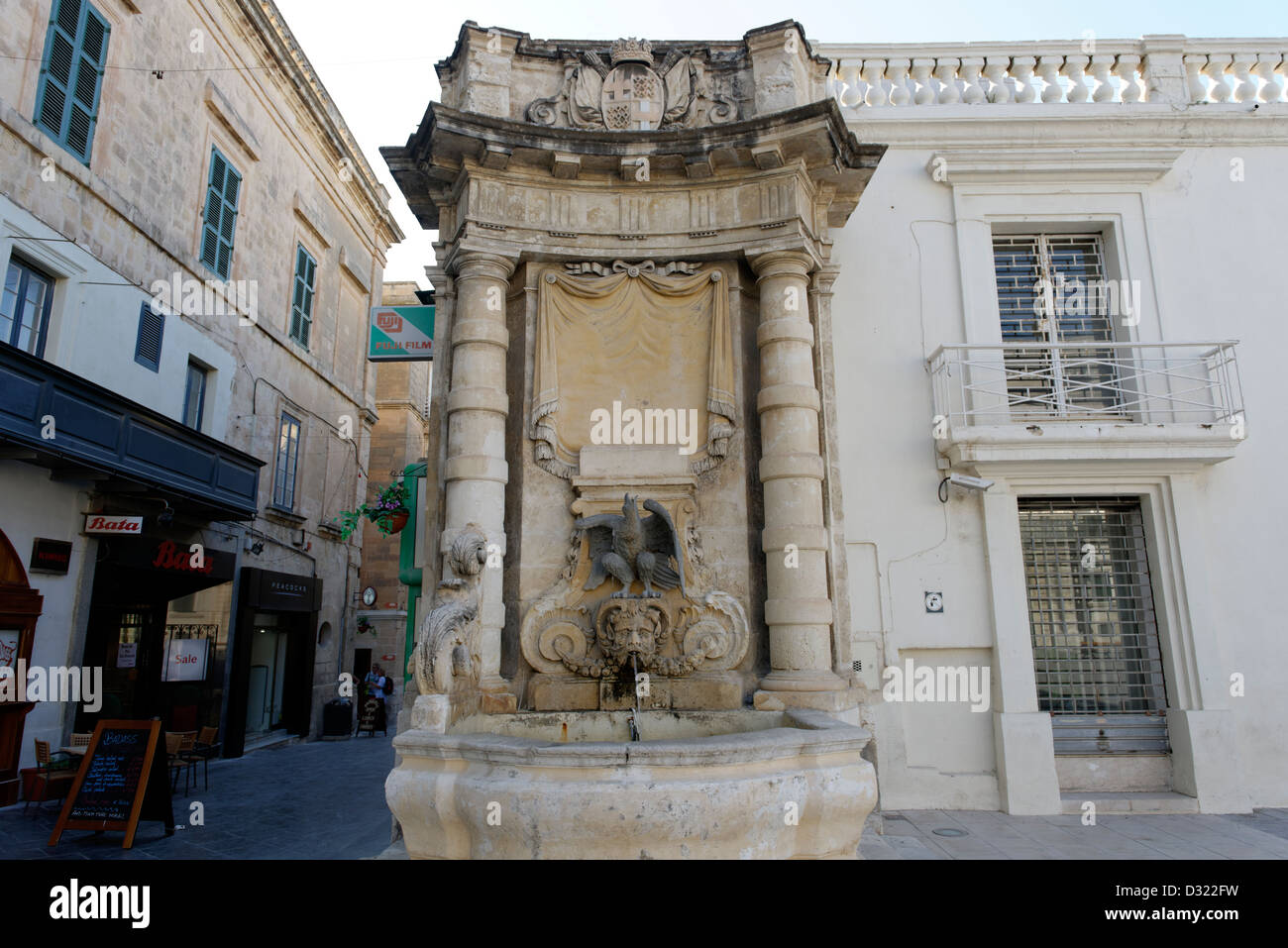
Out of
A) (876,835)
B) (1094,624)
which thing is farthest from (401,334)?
(1094,624)

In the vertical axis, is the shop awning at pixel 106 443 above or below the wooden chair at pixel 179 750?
above

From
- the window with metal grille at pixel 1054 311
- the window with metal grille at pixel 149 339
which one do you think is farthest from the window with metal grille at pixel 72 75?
the window with metal grille at pixel 1054 311

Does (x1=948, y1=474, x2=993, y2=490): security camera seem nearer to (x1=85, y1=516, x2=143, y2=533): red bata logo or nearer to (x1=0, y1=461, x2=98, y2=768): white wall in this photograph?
(x1=85, y1=516, x2=143, y2=533): red bata logo

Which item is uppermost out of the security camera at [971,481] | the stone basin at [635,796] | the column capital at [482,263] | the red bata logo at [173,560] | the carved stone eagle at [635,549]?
the column capital at [482,263]

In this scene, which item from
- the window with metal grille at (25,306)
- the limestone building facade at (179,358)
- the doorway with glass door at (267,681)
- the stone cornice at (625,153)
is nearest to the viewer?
the stone cornice at (625,153)

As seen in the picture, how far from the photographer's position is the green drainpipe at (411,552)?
868 centimetres

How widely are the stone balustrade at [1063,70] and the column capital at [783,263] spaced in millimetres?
3075

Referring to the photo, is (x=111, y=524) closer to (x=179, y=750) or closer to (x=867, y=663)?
(x=179, y=750)

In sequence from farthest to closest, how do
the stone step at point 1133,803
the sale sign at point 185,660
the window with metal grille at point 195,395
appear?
1. the window with metal grille at point 195,395
2. the sale sign at point 185,660
3. the stone step at point 1133,803

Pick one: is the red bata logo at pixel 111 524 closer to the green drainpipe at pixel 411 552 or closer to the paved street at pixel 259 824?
the paved street at pixel 259 824

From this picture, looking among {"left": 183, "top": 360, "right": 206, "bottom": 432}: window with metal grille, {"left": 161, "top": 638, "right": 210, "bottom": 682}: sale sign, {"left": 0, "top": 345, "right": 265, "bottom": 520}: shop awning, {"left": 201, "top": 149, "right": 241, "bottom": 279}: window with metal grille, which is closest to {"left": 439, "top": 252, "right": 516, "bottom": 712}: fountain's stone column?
{"left": 0, "top": 345, "right": 265, "bottom": 520}: shop awning

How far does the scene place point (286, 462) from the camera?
15.7 m

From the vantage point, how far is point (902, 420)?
28.0ft
